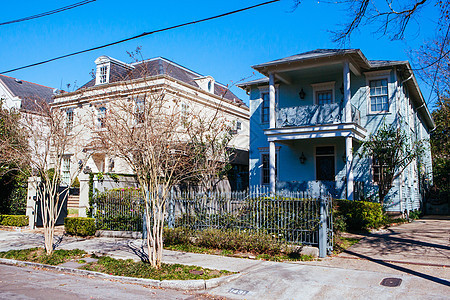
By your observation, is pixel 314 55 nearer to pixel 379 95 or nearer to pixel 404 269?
pixel 379 95

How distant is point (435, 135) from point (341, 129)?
66.6 feet

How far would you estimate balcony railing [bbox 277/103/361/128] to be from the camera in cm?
1705

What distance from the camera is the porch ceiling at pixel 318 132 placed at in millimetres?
15930

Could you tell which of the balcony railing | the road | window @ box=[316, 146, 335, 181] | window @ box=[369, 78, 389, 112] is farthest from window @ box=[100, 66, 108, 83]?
the road

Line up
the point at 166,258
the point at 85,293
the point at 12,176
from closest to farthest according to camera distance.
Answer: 1. the point at 85,293
2. the point at 166,258
3. the point at 12,176

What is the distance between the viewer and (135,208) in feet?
42.8

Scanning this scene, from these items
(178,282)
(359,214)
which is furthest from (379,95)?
(178,282)

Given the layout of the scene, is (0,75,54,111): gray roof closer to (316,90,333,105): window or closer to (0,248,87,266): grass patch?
(0,248,87,266): grass patch

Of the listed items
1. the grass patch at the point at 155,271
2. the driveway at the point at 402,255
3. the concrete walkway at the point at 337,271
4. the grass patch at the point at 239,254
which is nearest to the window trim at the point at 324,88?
the driveway at the point at 402,255

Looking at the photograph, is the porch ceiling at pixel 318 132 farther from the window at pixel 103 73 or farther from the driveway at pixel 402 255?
the window at pixel 103 73

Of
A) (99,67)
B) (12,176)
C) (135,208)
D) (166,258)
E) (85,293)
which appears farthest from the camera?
(99,67)

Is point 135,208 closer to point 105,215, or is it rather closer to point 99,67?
point 105,215

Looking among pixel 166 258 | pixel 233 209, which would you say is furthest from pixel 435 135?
pixel 166 258

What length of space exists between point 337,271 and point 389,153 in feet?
32.3
